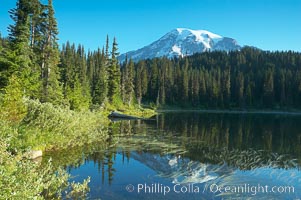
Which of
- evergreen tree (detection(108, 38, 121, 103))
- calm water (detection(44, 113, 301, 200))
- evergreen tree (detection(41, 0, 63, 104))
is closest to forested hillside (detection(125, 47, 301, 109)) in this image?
evergreen tree (detection(108, 38, 121, 103))

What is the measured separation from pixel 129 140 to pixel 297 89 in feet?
414

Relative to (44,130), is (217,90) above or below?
above

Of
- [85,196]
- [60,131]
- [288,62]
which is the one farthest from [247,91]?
[85,196]

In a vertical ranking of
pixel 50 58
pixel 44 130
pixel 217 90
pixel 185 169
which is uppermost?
pixel 217 90

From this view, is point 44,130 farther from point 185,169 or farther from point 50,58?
point 50,58

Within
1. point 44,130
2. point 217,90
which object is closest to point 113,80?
point 44,130

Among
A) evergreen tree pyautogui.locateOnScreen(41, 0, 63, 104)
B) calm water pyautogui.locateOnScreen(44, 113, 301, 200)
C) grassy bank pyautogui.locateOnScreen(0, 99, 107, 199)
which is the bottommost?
calm water pyautogui.locateOnScreen(44, 113, 301, 200)

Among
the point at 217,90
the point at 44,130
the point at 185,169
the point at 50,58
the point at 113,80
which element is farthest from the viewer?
the point at 217,90

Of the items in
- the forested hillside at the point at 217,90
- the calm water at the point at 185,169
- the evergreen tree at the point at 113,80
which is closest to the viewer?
the calm water at the point at 185,169

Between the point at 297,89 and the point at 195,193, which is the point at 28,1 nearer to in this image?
the point at 195,193

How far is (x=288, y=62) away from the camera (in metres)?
185

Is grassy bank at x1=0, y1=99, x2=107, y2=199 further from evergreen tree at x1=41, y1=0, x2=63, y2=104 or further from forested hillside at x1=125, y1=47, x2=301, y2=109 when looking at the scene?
forested hillside at x1=125, y1=47, x2=301, y2=109

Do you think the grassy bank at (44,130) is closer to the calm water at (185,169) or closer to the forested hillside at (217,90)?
the calm water at (185,169)

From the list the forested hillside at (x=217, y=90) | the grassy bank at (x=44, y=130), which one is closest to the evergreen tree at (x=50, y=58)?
the grassy bank at (x=44, y=130)
